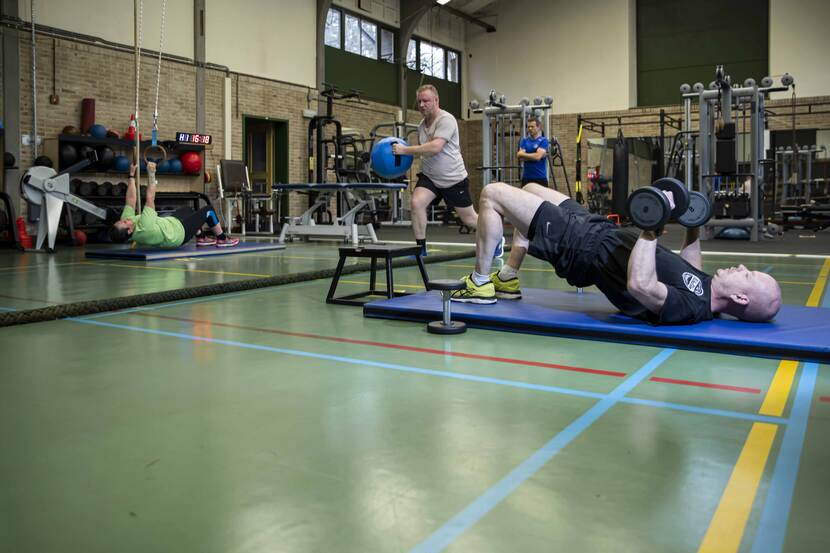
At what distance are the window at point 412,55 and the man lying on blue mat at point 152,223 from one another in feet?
33.7

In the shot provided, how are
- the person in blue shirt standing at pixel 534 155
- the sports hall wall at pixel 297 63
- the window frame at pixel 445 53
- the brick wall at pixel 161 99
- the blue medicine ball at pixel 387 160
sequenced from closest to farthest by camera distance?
the blue medicine ball at pixel 387 160, the person in blue shirt standing at pixel 534 155, the brick wall at pixel 161 99, the sports hall wall at pixel 297 63, the window frame at pixel 445 53

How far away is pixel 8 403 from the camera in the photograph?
79.7 inches

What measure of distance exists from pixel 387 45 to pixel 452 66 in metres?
2.82

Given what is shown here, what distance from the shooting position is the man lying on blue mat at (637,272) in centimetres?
273

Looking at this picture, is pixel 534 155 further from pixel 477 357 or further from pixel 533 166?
pixel 477 357

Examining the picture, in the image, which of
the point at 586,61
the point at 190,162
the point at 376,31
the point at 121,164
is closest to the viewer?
the point at 121,164

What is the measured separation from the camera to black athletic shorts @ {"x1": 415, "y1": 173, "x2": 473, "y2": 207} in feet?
17.4

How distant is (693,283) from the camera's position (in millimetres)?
2785

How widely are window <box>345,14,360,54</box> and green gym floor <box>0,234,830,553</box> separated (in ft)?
40.7

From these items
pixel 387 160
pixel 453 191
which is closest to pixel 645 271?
pixel 453 191

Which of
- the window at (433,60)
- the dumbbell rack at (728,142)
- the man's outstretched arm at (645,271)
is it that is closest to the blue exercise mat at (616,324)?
the man's outstretched arm at (645,271)

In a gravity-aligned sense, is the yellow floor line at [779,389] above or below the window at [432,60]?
below

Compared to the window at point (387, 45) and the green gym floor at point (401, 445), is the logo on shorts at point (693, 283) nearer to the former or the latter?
the green gym floor at point (401, 445)

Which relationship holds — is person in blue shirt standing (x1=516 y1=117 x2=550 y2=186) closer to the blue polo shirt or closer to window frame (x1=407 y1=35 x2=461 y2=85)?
the blue polo shirt
